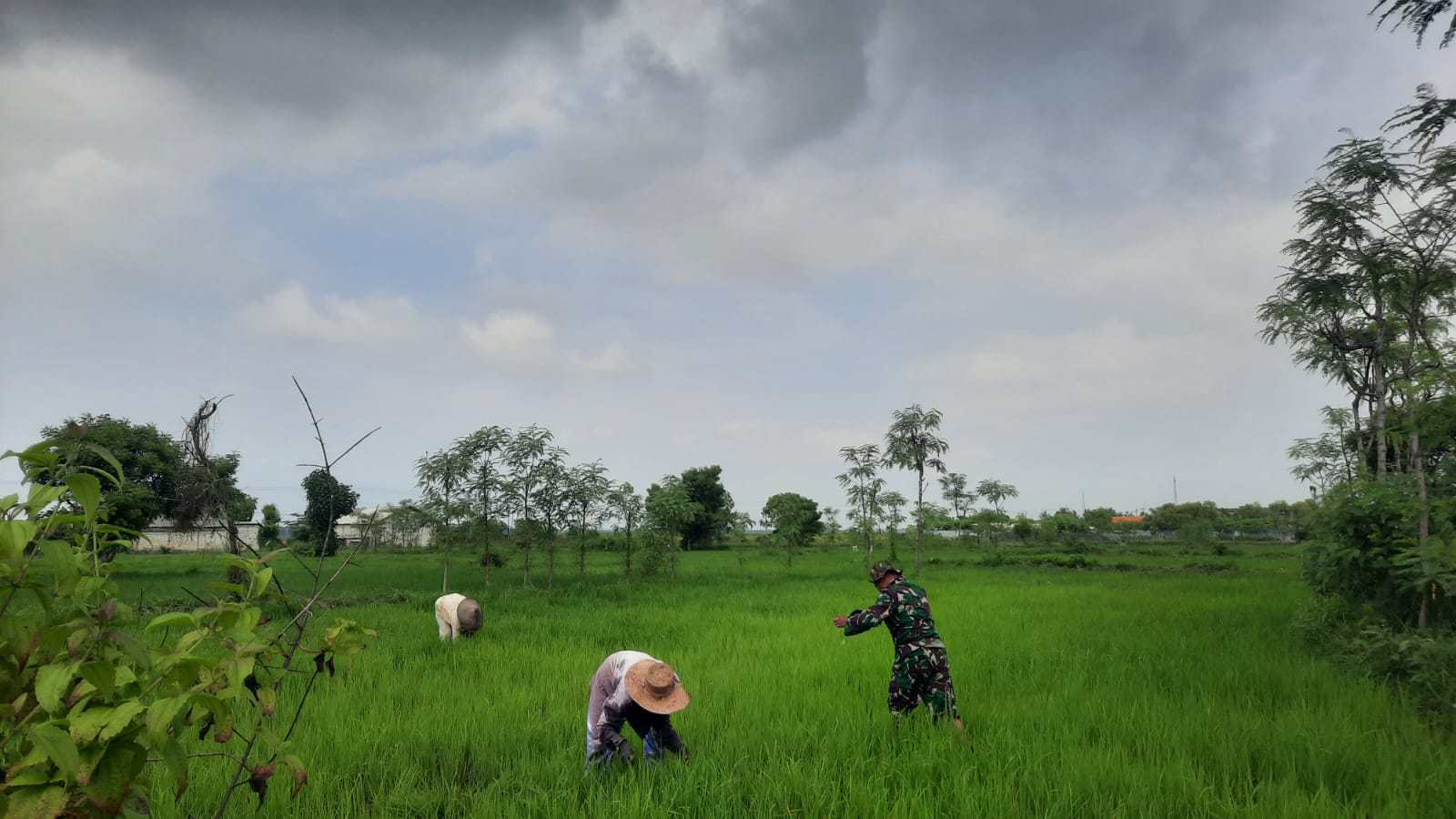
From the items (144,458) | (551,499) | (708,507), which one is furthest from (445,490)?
(708,507)

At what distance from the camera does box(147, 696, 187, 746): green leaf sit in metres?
1.51

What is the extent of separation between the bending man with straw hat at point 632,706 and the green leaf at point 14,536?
3.24m

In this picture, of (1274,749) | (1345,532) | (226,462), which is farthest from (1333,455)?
(226,462)

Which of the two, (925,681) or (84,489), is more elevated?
(84,489)

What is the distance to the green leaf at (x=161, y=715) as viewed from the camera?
1.51 meters

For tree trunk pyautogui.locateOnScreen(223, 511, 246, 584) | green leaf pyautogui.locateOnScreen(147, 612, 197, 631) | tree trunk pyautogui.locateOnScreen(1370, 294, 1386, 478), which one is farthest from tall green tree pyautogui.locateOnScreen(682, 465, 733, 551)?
green leaf pyautogui.locateOnScreen(147, 612, 197, 631)

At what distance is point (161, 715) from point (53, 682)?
0.71ft

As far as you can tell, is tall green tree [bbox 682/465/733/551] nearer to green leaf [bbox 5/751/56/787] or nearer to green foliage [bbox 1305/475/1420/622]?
green foliage [bbox 1305/475/1420/622]

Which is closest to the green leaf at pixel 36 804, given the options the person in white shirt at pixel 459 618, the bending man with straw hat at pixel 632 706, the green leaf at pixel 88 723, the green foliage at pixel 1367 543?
the green leaf at pixel 88 723

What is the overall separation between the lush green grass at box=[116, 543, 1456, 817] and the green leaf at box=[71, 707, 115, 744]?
74cm

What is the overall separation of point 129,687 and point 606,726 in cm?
334

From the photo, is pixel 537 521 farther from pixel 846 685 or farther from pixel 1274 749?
pixel 1274 749

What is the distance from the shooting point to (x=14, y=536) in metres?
1.33

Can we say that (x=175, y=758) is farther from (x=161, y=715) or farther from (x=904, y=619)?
(x=904, y=619)
